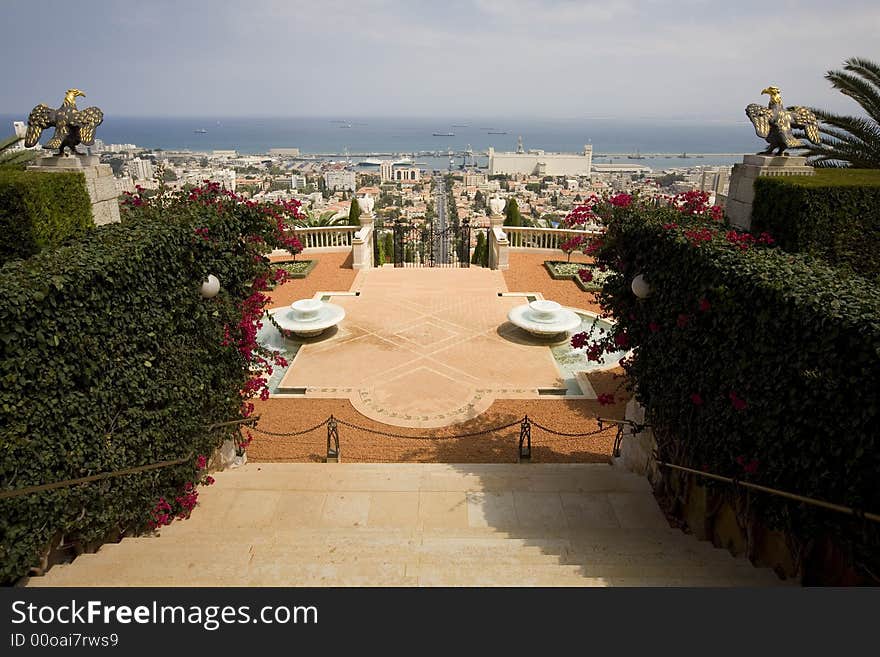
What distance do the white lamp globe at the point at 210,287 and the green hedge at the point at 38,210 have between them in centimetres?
155

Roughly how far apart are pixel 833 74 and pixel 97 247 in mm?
13988

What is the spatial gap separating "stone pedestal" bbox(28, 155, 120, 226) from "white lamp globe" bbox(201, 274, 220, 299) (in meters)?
2.15

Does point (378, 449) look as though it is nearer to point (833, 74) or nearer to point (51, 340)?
point (51, 340)

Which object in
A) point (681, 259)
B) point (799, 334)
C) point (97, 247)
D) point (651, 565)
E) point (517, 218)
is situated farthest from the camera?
point (517, 218)

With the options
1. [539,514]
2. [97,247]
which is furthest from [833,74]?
[97,247]

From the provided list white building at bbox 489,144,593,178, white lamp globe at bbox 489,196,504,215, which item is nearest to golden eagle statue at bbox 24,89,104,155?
white lamp globe at bbox 489,196,504,215

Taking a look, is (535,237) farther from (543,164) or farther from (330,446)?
(543,164)

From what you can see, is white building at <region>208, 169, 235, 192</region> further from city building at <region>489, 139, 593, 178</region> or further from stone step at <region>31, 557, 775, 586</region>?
city building at <region>489, 139, 593, 178</region>

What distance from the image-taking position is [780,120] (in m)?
6.67

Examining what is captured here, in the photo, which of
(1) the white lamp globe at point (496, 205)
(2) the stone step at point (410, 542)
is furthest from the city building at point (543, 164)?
(2) the stone step at point (410, 542)

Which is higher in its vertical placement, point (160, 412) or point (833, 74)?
point (833, 74)

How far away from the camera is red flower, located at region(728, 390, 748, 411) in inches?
168

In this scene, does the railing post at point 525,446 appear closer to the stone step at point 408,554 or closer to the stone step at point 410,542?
the stone step at point 410,542

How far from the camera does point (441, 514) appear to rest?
5.78 meters
